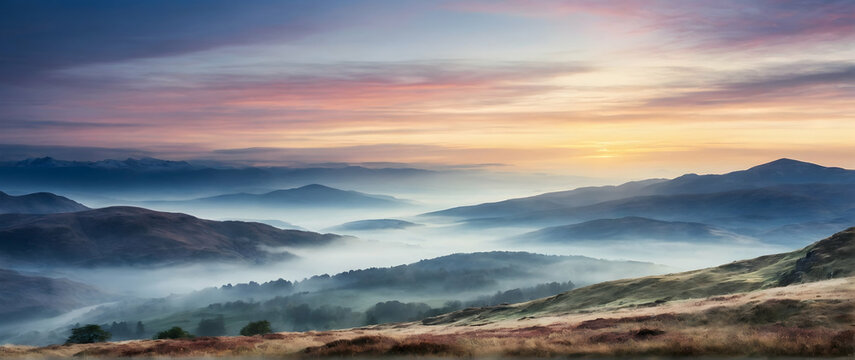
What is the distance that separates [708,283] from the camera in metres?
97.3

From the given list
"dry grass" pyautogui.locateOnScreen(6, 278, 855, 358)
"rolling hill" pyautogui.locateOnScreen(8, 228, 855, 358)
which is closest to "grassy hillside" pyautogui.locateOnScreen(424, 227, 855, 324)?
"rolling hill" pyautogui.locateOnScreen(8, 228, 855, 358)

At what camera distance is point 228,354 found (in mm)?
36062

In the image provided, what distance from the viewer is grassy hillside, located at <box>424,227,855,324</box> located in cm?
8406

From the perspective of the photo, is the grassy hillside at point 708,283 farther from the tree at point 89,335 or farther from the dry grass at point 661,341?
the tree at point 89,335

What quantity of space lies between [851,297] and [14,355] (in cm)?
5865

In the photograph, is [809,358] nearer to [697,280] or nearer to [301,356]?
[301,356]

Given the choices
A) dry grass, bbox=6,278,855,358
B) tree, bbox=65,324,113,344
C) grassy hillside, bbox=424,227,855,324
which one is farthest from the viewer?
tree, bbox=65,324,113,344

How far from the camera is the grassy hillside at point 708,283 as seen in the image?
276 feet

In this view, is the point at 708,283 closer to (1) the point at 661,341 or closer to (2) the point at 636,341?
(2) the point at 636,341

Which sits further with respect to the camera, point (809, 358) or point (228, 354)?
point (228, 354)

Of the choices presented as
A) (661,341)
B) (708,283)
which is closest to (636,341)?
(661,341)

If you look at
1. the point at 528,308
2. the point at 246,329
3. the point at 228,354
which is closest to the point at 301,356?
the point at 228,354

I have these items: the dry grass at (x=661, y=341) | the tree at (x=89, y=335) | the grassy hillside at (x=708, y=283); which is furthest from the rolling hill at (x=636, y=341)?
the tree at (x=89, y=335)

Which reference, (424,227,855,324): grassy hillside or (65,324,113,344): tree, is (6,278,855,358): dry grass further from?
(65,324,113,344): tree
